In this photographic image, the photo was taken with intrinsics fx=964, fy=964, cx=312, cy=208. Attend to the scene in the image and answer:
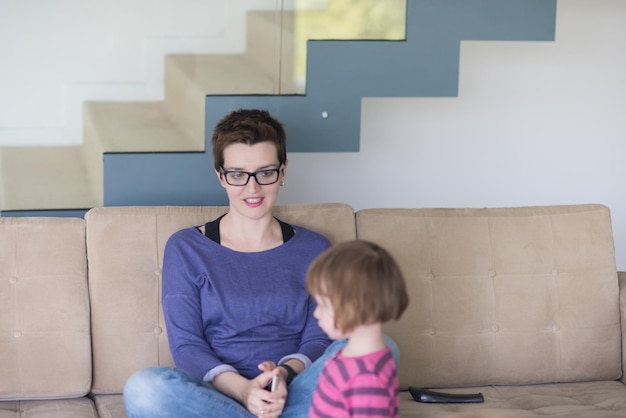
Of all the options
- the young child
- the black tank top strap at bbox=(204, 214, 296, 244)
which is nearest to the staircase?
the black tank top strap at bbox=(204, 214, 296, 244)

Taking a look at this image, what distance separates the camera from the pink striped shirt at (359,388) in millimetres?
1831

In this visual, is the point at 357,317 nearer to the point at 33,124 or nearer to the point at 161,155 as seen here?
the point at 161,155

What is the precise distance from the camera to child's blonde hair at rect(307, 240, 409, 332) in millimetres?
1823

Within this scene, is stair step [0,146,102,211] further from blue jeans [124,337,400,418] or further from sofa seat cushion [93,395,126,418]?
blue jeans [124,337,400,418]

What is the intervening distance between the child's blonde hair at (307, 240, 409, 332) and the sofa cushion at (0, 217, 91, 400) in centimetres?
104

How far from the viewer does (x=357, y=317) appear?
1.84m

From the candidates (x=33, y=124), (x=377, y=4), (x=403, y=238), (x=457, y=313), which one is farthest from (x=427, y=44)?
(x=33, y=124)

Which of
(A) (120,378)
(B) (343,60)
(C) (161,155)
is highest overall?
(B) (343,60)

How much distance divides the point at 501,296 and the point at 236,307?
2.80 feet

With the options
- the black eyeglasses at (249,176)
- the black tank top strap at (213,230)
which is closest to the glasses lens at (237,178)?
the black eyeglasses at (249,176)

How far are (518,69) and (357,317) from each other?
2.37m

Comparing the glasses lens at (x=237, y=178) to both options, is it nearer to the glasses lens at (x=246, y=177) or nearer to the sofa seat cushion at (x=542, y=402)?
the glasses lens at (x=246, y=177)

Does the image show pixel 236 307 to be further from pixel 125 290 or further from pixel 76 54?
pixel 76 54

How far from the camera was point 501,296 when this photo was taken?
2902 mm
